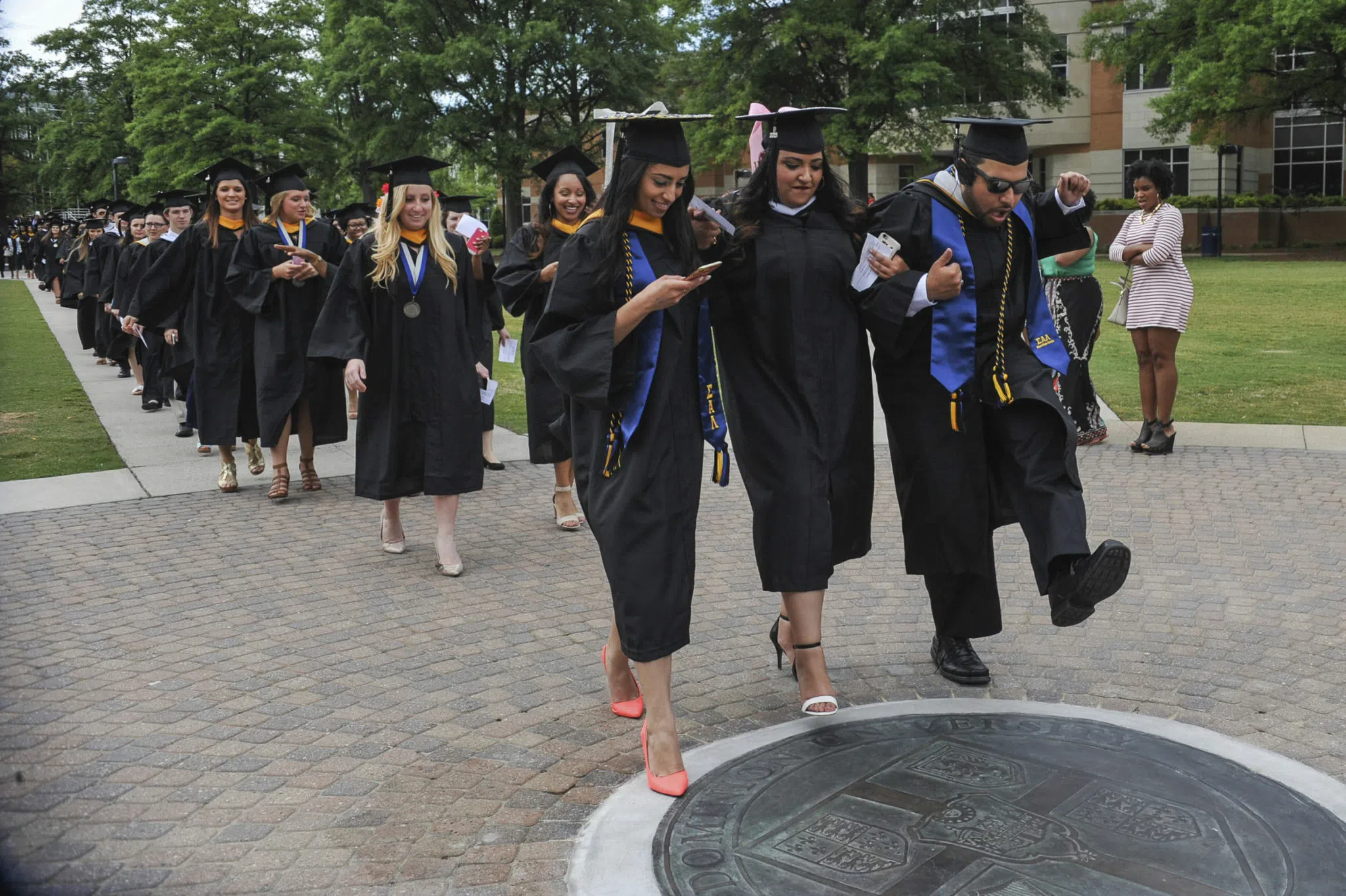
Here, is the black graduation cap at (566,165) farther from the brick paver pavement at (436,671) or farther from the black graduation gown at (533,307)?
the brick paver pavement at (436,671)

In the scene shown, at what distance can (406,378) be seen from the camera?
6.73 metres

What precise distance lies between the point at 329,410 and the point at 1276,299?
1930 cm

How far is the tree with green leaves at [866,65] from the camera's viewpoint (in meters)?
35.9

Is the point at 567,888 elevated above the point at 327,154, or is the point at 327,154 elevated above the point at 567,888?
the point at 327,154

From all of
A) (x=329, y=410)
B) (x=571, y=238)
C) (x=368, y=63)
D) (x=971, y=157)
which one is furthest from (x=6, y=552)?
(x=368, y=63)

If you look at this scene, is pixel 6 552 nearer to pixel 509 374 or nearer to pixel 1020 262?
pixel 1020 262

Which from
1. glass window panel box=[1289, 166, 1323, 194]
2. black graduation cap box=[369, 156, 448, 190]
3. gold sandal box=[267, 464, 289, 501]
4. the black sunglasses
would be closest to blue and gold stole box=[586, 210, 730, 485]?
the black sunglasses

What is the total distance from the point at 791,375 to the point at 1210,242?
41554 mm

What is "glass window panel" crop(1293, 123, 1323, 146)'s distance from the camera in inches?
1897

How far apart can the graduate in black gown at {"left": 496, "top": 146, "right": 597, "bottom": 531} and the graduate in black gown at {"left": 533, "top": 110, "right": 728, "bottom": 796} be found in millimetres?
2315

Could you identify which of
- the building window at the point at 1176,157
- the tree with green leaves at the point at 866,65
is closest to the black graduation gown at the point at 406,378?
the tree with green leaves at the point at 866,65

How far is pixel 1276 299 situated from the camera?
22.7 m

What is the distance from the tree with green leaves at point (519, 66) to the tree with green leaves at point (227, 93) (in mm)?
5286

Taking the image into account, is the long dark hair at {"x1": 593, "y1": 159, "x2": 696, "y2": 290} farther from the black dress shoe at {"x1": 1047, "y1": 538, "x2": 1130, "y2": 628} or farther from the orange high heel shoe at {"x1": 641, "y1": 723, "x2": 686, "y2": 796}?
the black dress shoe at {"x1": 1047, "y1": 538, "x2": 1130, "y2": 628}
